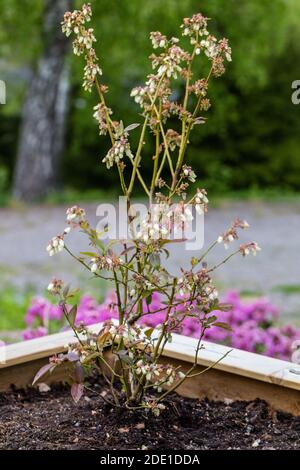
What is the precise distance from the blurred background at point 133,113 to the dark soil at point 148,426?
22.1 ft

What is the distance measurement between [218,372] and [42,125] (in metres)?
9.86

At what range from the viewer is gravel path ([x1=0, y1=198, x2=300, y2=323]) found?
684 cm

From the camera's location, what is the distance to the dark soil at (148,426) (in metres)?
2.12

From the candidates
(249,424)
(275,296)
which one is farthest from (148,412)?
(275,296)

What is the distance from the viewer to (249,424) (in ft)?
7.51

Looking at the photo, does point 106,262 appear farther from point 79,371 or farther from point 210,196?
point 210,196

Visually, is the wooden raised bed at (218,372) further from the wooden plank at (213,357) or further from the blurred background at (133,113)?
the blurred background at (133,113)

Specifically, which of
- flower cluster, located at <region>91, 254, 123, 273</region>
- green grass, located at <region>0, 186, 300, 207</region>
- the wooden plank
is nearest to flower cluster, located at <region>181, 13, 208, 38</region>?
flower cluster, located at <region>91, 254, 123, 273</region>

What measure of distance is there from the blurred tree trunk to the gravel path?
0.87 metres

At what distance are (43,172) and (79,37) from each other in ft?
33.4

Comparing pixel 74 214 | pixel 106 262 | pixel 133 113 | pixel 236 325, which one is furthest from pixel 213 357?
pixel 133 113

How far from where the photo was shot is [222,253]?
26.7 feet
